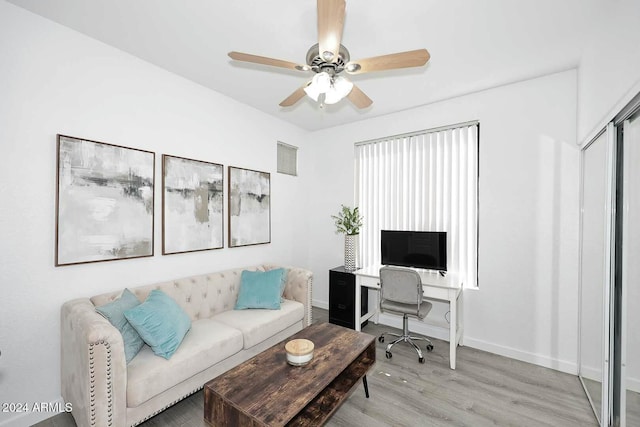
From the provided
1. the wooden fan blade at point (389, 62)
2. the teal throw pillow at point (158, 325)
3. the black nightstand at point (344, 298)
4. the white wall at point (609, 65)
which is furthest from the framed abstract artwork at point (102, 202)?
the white wall at point (609, 65)

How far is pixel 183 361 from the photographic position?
2012 millimetres

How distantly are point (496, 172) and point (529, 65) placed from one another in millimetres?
1080

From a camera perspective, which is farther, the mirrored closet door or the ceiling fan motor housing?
the ceiling fan motor housing

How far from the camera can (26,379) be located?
6.41ft

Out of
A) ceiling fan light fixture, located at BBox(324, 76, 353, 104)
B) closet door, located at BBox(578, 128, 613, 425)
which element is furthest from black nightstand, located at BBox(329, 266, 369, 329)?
ceiling fan light fixture, located at BBox(324, 76, 353, 104)

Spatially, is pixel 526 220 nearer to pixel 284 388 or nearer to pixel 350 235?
pixel 350 235

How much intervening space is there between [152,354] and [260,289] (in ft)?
4.02

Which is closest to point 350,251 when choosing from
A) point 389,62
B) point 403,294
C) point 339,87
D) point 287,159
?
point 403,294

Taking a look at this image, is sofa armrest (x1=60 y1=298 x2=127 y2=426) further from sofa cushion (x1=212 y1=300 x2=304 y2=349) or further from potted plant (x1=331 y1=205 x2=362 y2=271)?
potted plant (x1=331 y1=205 x2=362 y2=271)

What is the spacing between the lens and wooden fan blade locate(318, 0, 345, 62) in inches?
53.6

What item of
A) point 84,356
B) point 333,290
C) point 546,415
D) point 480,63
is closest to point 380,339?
point 333,290

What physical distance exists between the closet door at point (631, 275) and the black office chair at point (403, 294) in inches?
57.0

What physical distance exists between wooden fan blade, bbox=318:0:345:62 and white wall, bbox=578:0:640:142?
1.60 metres

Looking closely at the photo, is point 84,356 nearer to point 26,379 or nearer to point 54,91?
point 26,379
